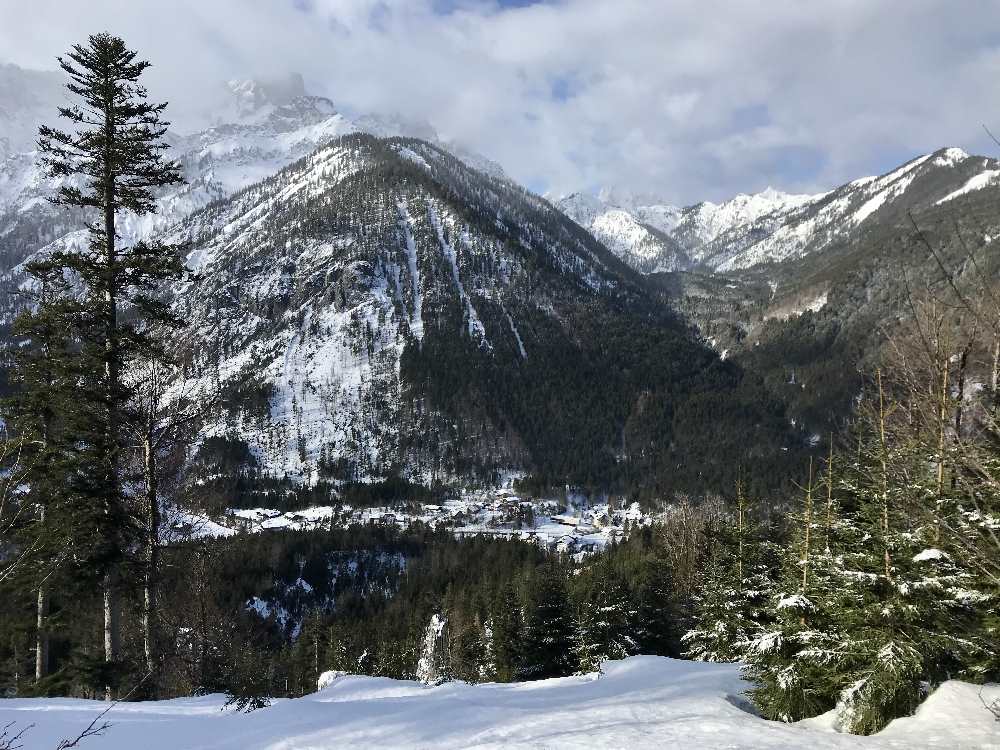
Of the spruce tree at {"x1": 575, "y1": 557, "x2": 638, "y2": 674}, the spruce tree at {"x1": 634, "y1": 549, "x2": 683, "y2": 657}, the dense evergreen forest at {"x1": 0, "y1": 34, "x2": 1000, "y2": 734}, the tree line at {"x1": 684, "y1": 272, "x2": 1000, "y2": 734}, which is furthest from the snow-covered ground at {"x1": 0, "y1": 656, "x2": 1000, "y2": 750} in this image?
the spruce tree at {"x1": 634, "y1": 549, "x2": 683, "y2": 657}

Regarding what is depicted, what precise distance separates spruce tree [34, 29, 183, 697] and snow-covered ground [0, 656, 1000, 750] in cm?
386

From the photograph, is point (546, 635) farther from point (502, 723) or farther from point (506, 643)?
point (502, 723)

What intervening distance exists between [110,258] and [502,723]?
1340 centimetres

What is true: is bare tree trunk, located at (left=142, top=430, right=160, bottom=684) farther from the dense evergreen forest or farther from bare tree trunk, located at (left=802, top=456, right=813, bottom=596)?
bare tree trunk, located at (left=802, top=456, right=813, bottom=596)

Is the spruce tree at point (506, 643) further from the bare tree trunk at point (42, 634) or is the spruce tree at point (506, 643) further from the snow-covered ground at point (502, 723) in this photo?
the snow-covered ground at point (502, 723)

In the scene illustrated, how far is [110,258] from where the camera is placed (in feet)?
45.0

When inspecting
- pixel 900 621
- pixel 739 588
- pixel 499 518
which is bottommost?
pixel 499 518

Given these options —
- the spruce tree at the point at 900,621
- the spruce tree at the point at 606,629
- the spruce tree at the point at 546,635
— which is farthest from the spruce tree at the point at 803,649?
the spruce tree at the point at 546,635

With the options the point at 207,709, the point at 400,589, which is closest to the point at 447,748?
the point at 207,709

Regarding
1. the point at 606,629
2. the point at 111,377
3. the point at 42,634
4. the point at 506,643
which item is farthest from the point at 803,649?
the point at 506,643

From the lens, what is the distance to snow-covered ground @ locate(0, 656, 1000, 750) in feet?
24.2

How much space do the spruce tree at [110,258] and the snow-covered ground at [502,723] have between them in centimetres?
386

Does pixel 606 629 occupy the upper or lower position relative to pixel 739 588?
lower

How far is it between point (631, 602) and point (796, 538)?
20299 mm
